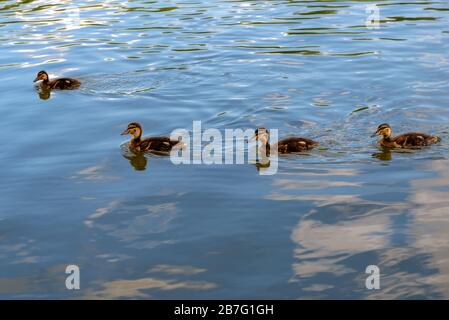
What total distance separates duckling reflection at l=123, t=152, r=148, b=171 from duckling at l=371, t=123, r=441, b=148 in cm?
276

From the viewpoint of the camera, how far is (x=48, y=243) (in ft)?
25.9

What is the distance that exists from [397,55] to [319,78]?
1943 mm

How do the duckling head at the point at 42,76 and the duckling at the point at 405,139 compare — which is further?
the duckling head at the point at 42,76

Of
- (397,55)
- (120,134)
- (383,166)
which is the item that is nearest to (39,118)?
(120,134)

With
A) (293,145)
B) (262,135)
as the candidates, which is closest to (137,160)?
(262,135)

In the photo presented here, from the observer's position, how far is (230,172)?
369 inches

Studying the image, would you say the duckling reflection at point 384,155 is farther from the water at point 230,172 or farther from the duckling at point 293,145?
A: the duckling at point 293,145

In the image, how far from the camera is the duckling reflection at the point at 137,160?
32.5ft

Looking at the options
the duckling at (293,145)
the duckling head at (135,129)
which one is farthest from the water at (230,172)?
the duckling head at (135,129)

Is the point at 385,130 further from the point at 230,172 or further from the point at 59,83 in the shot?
the point at 59,83

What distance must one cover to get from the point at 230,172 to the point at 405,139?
2.11 metres

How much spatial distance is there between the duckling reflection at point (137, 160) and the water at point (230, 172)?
0.09ft

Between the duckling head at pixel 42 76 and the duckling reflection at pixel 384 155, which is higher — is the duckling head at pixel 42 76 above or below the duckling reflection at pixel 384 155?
above

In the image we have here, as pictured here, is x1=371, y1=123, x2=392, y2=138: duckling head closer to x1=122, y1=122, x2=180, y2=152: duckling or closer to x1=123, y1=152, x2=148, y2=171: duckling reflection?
x1=122, y1=122, x2=180, y2=152: duckling
